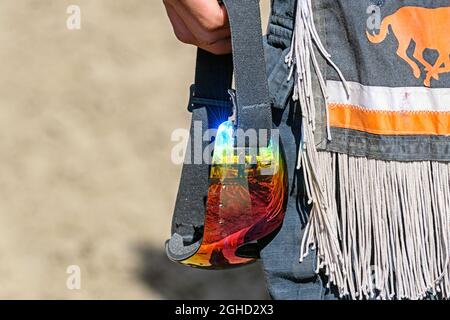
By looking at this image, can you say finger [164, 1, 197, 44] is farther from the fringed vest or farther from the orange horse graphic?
the orange horse graphic

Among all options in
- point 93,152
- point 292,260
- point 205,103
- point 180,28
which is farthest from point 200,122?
point 93,152

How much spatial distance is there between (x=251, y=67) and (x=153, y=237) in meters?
1.48

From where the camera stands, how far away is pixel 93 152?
2969 millimetres

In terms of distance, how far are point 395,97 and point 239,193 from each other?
0.28 metres

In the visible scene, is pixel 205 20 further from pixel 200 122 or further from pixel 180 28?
pixel 200 122

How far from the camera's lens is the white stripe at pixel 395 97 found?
1344 millimetres

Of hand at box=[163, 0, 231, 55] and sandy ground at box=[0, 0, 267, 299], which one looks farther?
sandy ground at box=[0, 0, 267, 299]

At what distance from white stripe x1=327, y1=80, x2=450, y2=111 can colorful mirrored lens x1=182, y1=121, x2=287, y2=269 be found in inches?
4.8

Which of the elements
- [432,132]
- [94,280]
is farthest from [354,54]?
[94,280]

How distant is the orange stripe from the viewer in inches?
53.0

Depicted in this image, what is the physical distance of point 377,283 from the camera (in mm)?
1367

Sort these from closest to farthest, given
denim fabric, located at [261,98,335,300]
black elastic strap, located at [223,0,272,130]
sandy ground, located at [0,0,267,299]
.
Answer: black elastic strap, located at [223,0,272,130]
denim fabric, located at [261,98,335,300]
sandy ground, located at [0,0,267,299]

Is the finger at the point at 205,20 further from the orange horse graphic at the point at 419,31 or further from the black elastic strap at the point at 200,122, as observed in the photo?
the orange horse graphic at the point at 419,31

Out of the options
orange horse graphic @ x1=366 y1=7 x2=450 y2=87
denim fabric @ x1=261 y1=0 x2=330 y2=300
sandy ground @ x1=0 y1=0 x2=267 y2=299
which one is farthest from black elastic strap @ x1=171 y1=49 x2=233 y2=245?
sandy ground @ x1=0 y1=0 x2=267 y2=299
